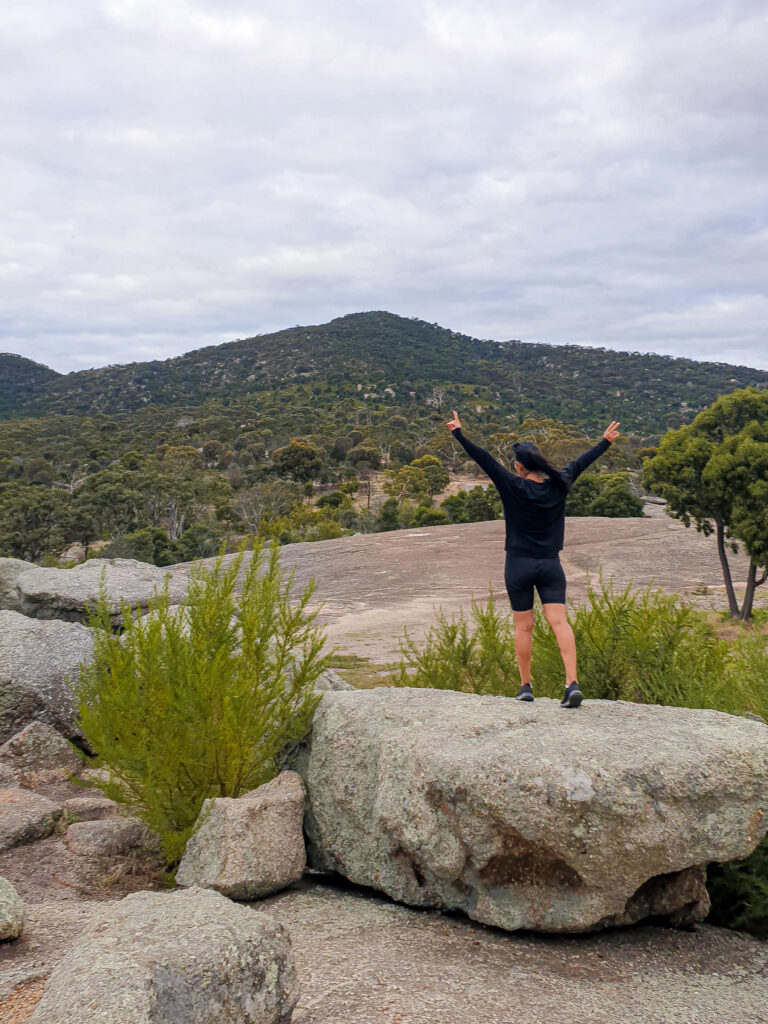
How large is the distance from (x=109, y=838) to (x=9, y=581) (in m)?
8.75

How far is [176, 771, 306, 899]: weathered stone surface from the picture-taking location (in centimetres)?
421

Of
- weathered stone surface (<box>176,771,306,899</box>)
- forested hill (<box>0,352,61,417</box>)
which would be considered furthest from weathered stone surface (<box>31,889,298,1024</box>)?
forested hill (<box>0,352,61,417</box>)

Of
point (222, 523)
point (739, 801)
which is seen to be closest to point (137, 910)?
point (739, 801)

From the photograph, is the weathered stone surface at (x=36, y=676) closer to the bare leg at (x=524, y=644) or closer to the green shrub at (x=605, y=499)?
the bare leg at (x=524, y=644)

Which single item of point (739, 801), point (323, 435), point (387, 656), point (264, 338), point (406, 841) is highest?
point (264, 338)

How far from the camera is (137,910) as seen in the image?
3131 mm

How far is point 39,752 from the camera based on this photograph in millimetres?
6754

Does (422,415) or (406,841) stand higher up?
(422,415)

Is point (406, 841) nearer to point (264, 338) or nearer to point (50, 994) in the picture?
point (50, 994)

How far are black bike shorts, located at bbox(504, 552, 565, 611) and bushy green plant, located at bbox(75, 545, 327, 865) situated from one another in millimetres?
1606

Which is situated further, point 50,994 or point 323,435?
point 323,435

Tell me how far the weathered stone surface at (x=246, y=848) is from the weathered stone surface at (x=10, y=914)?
3.20ft

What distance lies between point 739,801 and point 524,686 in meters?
1.70

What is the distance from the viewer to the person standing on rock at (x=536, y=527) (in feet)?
16.9
